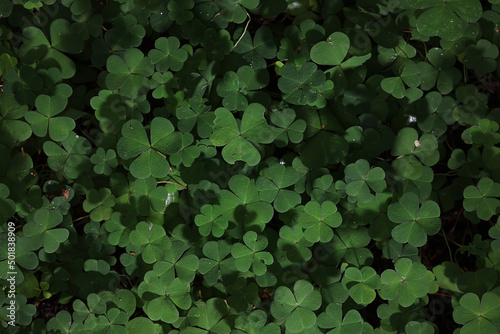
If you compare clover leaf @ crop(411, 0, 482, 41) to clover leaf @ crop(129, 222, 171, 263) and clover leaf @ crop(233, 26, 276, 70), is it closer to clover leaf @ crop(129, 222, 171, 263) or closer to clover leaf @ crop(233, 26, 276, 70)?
clover leaf @ crop(233, 26, 276, 70)

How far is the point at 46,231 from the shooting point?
98.1 inches

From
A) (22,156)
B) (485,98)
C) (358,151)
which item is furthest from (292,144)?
(22,156)

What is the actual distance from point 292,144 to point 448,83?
1.05 meters

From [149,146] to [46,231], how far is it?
0.83 m

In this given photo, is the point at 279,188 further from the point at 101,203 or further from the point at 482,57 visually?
the point at 482,57

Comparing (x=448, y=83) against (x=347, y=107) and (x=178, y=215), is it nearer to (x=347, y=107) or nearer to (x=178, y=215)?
(x=347, y=107)

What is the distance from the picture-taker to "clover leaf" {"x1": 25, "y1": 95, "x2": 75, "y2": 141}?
8.29 feet

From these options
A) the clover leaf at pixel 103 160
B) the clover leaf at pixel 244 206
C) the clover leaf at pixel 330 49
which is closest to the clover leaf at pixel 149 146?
the clover leaf at pixel 103 160

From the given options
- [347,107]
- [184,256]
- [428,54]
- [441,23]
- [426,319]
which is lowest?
[426,319]

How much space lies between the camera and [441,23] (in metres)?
2.37

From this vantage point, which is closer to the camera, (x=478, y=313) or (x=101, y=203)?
(x=478, y=313)

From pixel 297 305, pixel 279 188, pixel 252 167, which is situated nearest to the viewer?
pixel 297 305

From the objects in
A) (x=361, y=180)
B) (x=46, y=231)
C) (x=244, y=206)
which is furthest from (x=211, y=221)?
(x=46, y=231)

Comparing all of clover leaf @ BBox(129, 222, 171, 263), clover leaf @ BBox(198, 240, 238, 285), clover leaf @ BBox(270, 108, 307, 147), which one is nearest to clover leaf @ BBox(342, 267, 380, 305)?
clover leaf @ BBox(198, 240, 238, 285)
